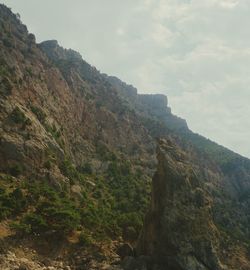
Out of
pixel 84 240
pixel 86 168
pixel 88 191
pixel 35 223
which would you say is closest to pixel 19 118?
pixel 88 191

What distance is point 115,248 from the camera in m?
50.9

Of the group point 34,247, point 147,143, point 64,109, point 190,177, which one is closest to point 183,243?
point 190,177

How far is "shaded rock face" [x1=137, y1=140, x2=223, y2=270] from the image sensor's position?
45.4m

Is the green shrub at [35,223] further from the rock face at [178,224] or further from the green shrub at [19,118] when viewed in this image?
the green shrub at [19,118]

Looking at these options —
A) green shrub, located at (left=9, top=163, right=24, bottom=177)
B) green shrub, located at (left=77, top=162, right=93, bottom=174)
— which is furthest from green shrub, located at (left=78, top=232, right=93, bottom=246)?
green shrub, located at (left=77, top=162, right=93, bottom=174)

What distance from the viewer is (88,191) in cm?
7781

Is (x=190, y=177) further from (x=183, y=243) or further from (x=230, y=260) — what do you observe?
(x=230, y=260)

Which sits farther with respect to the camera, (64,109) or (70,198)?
(64,109)

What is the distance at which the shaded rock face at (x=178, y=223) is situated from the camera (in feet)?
149

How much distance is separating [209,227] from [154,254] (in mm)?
7057

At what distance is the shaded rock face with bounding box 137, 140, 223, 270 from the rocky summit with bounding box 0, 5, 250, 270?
0.11 metres

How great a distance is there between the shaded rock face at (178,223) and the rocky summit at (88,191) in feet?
0.37

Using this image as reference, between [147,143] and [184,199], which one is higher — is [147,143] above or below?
above

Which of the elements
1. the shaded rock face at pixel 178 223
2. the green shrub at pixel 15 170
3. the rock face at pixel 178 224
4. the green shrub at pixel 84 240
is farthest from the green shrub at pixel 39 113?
the green shrub at pixel 84 240
